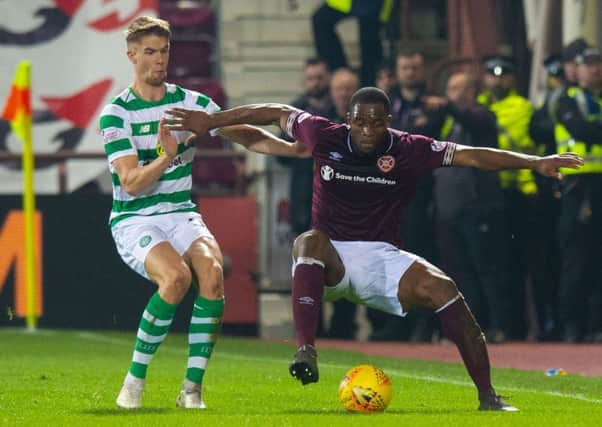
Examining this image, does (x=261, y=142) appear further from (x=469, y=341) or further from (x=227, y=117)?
(x=469, y=341)

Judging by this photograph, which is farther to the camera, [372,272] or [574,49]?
[574,49]

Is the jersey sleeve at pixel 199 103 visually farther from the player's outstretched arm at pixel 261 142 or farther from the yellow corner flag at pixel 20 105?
the yellow corner flag at pixel 20 105

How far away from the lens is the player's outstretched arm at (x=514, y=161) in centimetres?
926

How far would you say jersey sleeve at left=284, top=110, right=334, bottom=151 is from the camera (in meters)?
9.55

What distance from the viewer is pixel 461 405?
9617 mm

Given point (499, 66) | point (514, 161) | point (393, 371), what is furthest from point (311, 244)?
point (499, 66)

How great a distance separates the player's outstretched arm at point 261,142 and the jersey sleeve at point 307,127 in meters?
0.33

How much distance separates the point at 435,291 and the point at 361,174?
29.7 inches

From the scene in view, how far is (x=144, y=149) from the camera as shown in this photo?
9.47 m

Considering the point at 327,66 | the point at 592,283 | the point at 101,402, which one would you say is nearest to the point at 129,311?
the point at 327,66

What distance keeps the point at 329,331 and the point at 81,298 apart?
7.89ft

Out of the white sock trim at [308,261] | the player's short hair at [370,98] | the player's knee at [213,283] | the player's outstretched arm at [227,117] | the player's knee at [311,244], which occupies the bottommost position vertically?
the player's knee at [213,283]

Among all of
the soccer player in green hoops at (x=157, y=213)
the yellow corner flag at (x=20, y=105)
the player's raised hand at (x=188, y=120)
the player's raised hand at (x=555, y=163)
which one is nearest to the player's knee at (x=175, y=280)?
the soccer player in green hoops at (x=157, y=213)

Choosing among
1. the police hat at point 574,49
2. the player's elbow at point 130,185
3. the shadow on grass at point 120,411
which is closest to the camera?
the shadow on grass at point 120,411
